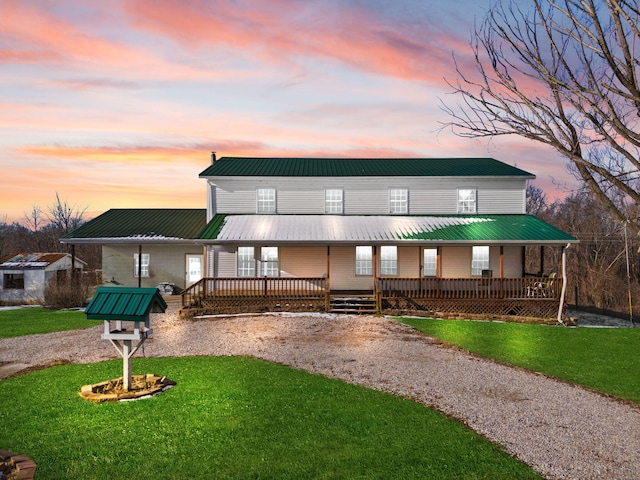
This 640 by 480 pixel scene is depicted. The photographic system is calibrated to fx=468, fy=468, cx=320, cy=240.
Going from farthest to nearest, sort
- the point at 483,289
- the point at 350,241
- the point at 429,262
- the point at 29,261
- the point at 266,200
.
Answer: the point at 29,261, the point at 266,200, the point at 429,262, the point at 483,289, the point at 350,241

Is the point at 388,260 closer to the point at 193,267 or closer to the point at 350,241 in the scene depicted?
the point at 350,241

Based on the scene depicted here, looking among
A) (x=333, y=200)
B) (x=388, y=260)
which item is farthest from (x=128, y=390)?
(x=333, y=200)

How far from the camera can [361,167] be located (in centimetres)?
2728

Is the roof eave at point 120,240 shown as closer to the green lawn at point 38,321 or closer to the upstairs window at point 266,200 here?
the green lawn at point 38,321

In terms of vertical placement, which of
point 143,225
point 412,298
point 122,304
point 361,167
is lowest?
point 412,298

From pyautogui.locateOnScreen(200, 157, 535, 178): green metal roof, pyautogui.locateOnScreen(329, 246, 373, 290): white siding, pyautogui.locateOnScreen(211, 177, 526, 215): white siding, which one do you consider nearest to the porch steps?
pyautogui.locateOnScreen(329, 246, 373, 290): white siding

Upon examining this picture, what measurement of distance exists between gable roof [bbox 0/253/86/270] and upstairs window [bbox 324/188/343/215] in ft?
50.2

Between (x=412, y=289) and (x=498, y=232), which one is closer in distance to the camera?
(x=412, y=289)

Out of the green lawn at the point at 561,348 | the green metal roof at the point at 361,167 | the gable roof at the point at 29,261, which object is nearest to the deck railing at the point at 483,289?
the green lawn at the point at 561,348

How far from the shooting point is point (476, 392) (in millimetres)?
9930

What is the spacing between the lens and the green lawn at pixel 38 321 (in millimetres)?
17562

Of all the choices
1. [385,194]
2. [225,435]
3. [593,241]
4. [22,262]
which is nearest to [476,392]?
[225,435]

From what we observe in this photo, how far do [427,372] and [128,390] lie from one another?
6800mm

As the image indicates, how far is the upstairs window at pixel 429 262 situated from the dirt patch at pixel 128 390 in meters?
16.4
